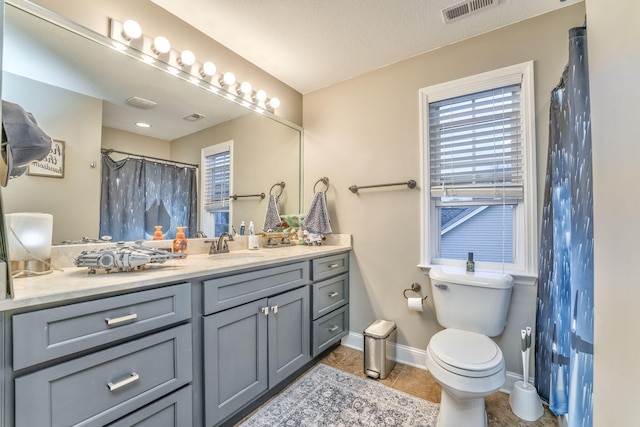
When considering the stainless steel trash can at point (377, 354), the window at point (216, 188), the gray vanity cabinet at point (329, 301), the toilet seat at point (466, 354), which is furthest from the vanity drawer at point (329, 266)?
the toilet seat at point (466, 354)

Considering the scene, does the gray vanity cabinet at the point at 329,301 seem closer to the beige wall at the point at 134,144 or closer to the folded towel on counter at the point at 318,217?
the folded towel on counter at the point at 318,217

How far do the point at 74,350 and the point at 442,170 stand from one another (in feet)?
7.05

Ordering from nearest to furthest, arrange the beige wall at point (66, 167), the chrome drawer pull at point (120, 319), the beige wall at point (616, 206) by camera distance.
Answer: the beige wall at point (616, 206) → the chrome drawer pull at point (120, 319) → the beige wall at point (66, 167)

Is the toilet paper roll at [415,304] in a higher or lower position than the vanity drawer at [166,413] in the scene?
higher

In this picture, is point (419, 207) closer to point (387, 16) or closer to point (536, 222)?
point (536, 222)

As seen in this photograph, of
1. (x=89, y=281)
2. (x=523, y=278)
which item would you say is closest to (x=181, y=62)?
(x=89, y=281)

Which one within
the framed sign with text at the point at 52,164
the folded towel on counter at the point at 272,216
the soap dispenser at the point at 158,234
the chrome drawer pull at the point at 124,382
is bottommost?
the chrome drawer pull at the point at 124,382

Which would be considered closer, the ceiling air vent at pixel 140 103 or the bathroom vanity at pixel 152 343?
the bathroom vanity at pixel 152 343

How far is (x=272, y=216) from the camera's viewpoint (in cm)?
244

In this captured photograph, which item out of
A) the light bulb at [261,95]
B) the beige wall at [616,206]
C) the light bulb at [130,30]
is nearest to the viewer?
the beige wall at [616,206]

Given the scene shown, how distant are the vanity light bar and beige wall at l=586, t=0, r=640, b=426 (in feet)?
6.17

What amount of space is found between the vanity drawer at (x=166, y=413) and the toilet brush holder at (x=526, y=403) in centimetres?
170

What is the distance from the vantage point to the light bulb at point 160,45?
5.17 ft

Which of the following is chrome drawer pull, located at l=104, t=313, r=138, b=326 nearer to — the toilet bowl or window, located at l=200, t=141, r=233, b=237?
window, located at l=200, t=141, r=233, b=237
